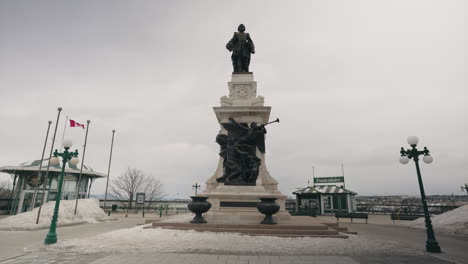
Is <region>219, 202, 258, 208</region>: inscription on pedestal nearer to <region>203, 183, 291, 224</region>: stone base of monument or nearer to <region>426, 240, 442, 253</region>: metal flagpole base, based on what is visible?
<region>203, 183, 291, 224</region>: stone base of monument

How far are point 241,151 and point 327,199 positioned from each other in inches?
1047

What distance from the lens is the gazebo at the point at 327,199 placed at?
109 ft

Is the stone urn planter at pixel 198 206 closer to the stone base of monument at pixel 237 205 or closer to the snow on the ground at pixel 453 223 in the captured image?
the stone base of monument at pixel 237 205

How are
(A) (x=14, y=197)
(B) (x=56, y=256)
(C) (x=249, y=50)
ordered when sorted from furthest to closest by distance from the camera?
1. (A) (x=14, y=197)
2. (C) (x=249, y=50)
3. (B) (x=56, y=256)

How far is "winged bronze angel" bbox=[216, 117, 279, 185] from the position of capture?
12773 millimetres

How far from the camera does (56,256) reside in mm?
6707

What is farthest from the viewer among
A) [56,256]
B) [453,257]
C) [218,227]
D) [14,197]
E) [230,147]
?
[14,197]

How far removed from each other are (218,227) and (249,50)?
40.3 ft

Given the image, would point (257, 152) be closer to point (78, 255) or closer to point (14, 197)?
point (78, 255)

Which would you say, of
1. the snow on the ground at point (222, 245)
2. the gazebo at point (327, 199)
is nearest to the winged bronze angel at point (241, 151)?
the snow on the ground at point (222, 245)

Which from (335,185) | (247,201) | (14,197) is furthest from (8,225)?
(335,185)

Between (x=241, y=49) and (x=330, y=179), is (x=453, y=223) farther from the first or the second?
(x=330, y=179)

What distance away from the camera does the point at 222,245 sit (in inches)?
304

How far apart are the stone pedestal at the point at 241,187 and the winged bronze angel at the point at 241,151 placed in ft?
1.24
